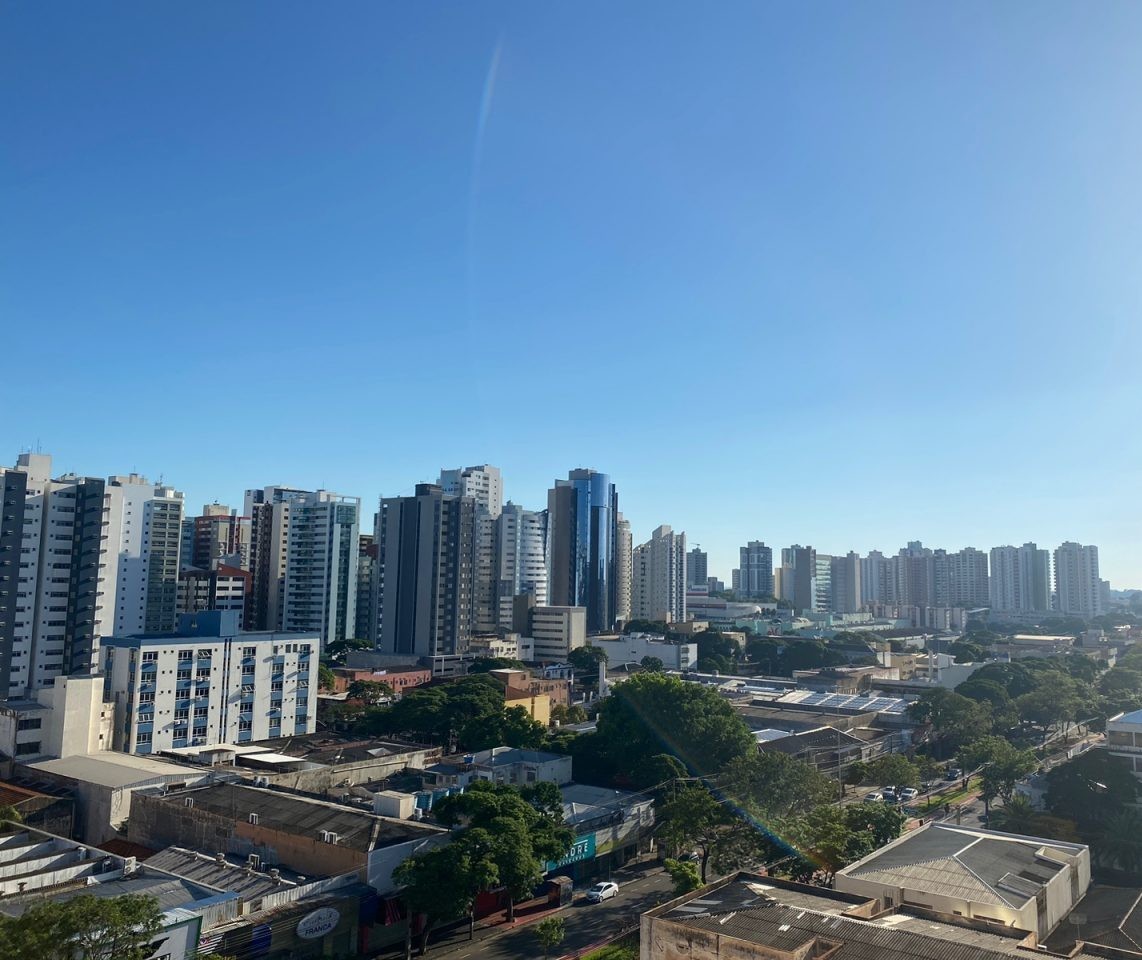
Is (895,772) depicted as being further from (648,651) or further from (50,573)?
(50,573)

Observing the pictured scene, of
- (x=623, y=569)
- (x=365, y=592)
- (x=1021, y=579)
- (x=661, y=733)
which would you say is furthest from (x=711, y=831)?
(x=1021, y=579)

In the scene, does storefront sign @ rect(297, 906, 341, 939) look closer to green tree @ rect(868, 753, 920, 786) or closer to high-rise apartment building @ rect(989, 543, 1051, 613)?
green tree @ rect(868, 753, 920, 786)

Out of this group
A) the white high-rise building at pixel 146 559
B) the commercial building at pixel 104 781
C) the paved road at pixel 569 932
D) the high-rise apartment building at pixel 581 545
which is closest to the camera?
the paved road at pixel 569 932

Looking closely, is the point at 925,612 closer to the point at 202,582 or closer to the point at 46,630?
the point at 202,582

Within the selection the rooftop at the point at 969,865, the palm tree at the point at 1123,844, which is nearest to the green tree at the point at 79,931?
the rooftop at the point at 969,865

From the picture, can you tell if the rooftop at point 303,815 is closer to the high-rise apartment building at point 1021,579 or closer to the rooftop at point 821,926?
the rooftop at point 821,926

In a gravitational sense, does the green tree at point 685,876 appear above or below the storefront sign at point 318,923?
above

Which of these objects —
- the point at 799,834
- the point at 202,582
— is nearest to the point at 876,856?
the point at 799,834
